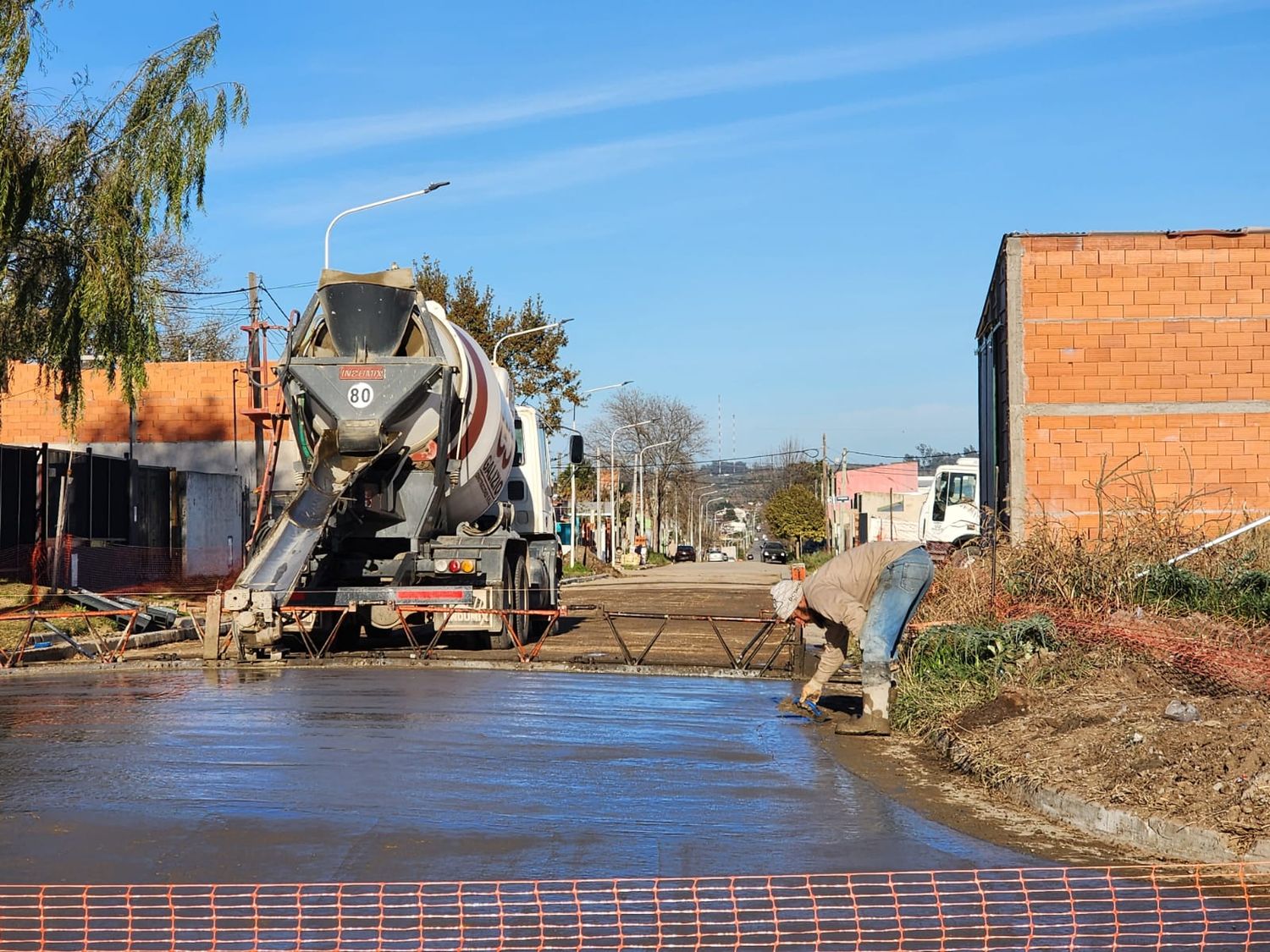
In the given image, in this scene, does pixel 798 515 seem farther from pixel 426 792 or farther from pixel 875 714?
pixel 426 792

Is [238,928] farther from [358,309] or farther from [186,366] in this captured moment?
[186,366]

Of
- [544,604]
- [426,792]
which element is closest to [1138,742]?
[426,792]

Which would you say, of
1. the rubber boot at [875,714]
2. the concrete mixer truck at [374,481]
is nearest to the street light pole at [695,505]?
the concrete mixer truck at [374,481]

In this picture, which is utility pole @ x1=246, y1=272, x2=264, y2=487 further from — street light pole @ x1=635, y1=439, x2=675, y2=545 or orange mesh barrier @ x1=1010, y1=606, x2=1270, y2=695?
street light pole @ x1=635, y1=439, x2=675, y2=545

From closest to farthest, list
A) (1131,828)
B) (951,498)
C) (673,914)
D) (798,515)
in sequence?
(673,914) < (1131,828) < (951,498) < (798,515)

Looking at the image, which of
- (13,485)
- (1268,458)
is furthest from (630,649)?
(13,485)

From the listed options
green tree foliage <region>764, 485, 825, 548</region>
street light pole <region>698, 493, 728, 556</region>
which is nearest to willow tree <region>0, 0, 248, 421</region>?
green tree foliage <region>764, 485, 825, 548</region>

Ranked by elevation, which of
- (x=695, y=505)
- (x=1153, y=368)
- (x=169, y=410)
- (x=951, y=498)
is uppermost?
(x=169, y=410)

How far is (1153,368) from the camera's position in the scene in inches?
842

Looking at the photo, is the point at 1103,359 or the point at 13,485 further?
the point at 13,485

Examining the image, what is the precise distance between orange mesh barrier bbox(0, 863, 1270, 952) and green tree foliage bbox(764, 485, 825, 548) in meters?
102

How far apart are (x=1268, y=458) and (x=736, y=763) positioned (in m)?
14.3

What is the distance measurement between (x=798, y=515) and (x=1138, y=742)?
103691 mm

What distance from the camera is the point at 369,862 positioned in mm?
6812
